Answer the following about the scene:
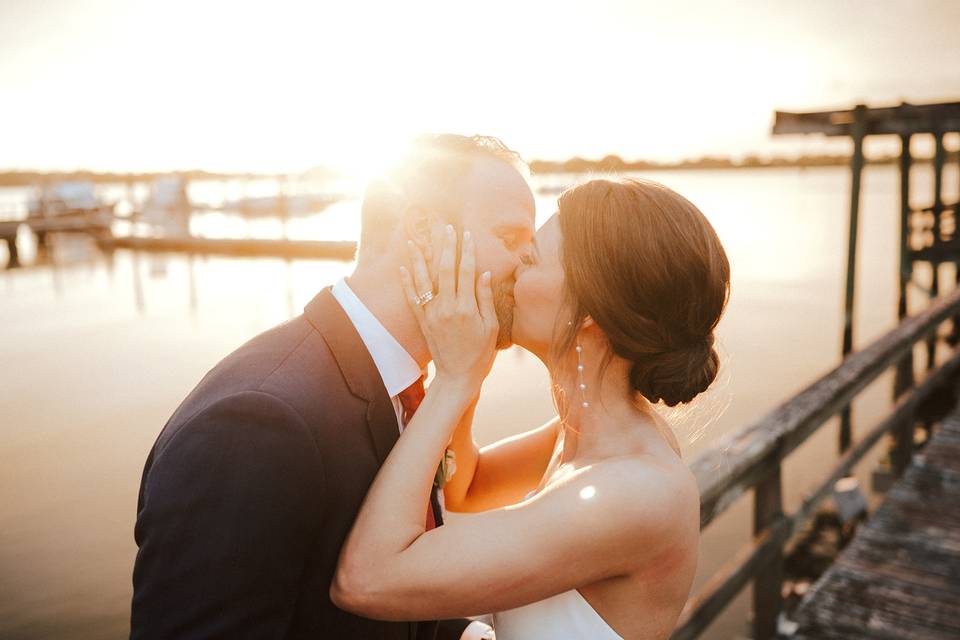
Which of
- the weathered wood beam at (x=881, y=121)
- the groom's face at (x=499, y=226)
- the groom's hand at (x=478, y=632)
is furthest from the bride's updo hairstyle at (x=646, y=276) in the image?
the weathered wood beam at (x=881, y=121)

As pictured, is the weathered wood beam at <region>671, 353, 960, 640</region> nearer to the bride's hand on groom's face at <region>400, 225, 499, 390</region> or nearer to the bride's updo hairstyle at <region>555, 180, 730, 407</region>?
the bride's updo hairstyle at <region>555, 180, 730, 407</region>

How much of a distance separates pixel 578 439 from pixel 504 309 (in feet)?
1.57

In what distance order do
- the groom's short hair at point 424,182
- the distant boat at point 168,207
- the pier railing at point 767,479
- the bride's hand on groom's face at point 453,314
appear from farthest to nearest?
the distant boat at point 168,207 < the pier railing at point 767,479 < the groom's short hair at point 424,182 < the bride's hand on groom's face at point 453,314

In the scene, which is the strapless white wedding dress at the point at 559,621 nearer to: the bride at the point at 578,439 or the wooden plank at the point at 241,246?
the bride at the point at 578,439

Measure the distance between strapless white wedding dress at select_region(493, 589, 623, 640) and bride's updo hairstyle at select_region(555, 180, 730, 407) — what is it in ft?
2.22

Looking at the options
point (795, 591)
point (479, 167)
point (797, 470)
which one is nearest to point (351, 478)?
point (479, 167)

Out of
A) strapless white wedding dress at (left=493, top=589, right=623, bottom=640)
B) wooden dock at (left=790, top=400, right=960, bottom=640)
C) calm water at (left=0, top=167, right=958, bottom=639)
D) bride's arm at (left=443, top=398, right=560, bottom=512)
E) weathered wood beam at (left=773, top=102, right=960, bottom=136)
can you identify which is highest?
weathered wood beam at (left=773, top=102, right=960, bottom=136)

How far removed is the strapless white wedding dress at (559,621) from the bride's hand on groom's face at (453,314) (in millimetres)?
686

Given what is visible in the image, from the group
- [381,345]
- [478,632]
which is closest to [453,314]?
[381,345]

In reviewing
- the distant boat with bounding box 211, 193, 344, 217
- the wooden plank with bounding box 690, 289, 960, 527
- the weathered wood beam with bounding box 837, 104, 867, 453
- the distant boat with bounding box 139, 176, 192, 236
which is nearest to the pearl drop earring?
the wooden plank with bounding box 690, 289, 960, 527

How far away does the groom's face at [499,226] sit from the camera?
7.93 ft

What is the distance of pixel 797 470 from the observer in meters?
13.0

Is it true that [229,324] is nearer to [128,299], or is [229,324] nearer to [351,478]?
[128,299]

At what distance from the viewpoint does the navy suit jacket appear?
1586mm
